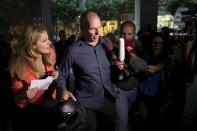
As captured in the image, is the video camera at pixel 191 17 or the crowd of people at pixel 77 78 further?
the video camera at pixel 191 17

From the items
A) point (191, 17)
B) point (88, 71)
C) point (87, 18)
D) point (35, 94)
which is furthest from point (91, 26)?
point (191, 17)

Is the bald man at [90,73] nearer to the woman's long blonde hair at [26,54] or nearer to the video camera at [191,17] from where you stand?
the woman's long blonde hair at [26,54]

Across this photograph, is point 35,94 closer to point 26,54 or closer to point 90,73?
point 26,54

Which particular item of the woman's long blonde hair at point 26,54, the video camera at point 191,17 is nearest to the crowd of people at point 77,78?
the woman's long blonde hair at point 26,54

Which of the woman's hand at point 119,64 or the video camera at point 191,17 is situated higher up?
the video camera at point 191,17

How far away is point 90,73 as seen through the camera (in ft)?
11.7

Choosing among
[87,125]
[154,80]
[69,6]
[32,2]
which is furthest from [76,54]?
[69,6]

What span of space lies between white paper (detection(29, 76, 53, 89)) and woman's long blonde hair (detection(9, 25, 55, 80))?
125 mm

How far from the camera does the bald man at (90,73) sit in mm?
3578

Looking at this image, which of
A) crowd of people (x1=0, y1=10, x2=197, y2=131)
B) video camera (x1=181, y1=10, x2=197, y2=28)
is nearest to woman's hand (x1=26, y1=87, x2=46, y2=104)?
crowd of people (x1=0, y1=10, x2=197, y2=131)

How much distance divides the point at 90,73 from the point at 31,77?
1.96 ft

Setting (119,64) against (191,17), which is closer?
(119,64)

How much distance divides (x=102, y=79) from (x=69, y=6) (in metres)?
13.2

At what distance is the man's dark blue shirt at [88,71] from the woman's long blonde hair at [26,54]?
335 mm
